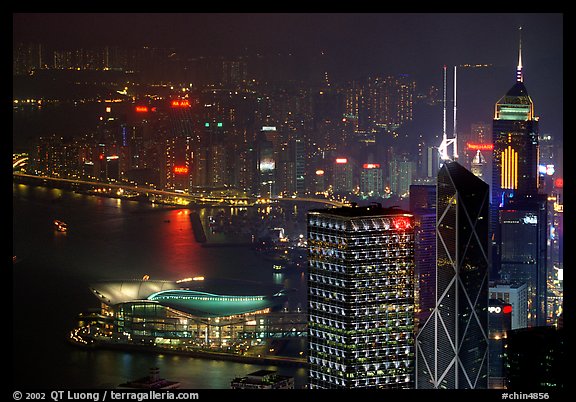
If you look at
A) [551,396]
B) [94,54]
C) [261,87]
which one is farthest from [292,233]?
[551,396]

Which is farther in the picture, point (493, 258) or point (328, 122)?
point (493, 258)

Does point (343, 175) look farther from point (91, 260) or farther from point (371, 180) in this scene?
point (91, 260)

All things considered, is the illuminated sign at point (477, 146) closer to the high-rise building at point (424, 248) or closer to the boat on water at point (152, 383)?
the high-rise building at point (424, 248)

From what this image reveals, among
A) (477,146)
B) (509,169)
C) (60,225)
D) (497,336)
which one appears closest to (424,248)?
(497,336)

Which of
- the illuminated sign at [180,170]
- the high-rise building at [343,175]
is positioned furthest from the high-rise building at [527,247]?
the illuminated sign at [180,170]

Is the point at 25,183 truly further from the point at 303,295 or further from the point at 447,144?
the point at 447,144

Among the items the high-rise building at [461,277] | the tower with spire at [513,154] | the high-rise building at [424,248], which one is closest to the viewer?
the high-rise building at [424,248]

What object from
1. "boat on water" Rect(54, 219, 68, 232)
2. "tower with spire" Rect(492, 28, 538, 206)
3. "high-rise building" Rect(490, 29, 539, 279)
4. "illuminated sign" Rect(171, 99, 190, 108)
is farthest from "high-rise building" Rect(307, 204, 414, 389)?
"boat on water" Rect(54, 219, 68, 232)
